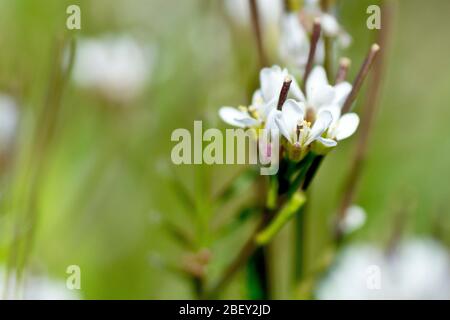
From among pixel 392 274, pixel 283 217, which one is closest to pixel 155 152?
pixel 392 274

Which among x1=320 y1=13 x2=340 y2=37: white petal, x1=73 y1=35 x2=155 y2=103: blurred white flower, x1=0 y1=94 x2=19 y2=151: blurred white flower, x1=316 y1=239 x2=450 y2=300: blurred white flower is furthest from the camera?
x1=73 y1=35 x2=155 y2=103: blurred white flower

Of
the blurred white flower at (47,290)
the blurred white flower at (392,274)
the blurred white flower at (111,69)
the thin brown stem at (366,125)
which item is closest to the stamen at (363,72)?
the thin brown stem at (366,125)

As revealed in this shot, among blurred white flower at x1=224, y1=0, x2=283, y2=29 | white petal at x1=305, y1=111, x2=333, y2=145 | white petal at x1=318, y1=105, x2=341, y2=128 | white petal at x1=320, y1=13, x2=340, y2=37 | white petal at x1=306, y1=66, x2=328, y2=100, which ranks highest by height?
blurred white flower at x1=224, y1=0, x2=283, y2=29

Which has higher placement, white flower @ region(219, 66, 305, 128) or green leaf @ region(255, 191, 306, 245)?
white flower @ region(219, 66, 305, 128)

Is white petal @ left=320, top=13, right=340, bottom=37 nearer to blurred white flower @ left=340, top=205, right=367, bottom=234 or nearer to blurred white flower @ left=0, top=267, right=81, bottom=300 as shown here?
blurred white flower @ left=340, top=205, right=367, bottom=234

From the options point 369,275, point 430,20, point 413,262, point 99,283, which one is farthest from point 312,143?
point 430,20

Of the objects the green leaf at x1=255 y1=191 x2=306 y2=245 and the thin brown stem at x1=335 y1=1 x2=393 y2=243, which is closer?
the green leaf at x1=255 y1=191 x2=306 y2=245

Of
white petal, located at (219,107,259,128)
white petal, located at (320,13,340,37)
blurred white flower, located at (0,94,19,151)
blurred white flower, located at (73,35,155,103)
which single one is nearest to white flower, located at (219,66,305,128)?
white petal, located at (219,107,259,128)
